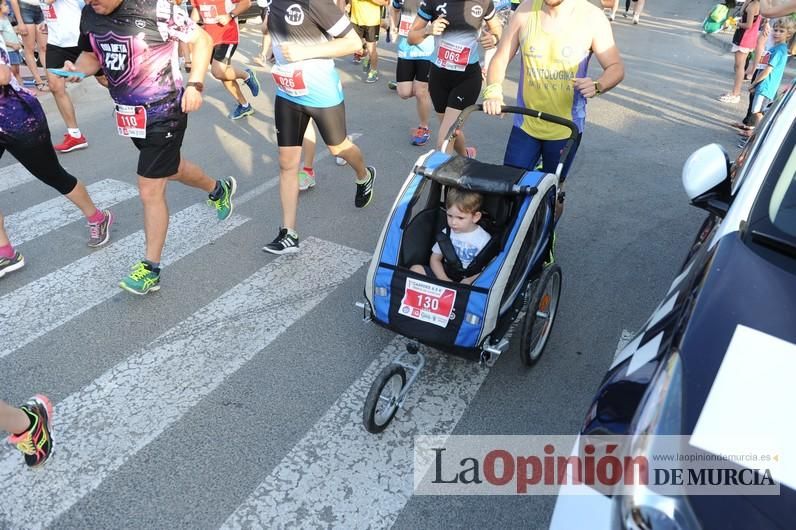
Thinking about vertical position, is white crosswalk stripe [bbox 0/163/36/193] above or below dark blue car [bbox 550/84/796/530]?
below

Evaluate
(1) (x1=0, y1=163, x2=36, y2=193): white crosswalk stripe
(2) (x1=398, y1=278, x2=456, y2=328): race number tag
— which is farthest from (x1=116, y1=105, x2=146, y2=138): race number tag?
(1) (x1=0, y1=163, x2=36, y2=193): white crosswalk stripe

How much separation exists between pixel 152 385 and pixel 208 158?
3.81 metres

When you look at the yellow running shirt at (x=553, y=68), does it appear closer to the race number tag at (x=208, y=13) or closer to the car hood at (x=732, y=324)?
Answer: the car hood at (x=732, y=324)

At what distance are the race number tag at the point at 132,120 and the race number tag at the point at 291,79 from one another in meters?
1.01

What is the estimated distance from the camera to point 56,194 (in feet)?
18.9

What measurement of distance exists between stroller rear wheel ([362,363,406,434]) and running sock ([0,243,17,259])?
3.11m

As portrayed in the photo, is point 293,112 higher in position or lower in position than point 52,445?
higher

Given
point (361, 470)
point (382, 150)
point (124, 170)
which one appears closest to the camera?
point (361, 470)

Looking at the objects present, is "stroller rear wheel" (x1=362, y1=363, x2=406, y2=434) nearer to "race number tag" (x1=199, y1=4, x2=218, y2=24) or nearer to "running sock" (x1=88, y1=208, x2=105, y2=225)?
"running sock" (x1=88, y1=208, x2=105, y2=225)

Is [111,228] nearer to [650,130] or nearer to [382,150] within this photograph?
[382,150]

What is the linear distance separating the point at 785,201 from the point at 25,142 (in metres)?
4.54

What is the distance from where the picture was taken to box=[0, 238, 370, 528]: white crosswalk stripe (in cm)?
283

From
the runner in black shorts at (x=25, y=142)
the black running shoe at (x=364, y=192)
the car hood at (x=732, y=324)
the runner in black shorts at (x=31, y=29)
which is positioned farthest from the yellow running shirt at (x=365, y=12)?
the car hood at (x=732, y=324)

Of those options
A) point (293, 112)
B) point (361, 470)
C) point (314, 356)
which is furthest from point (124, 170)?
point (361, 470)
